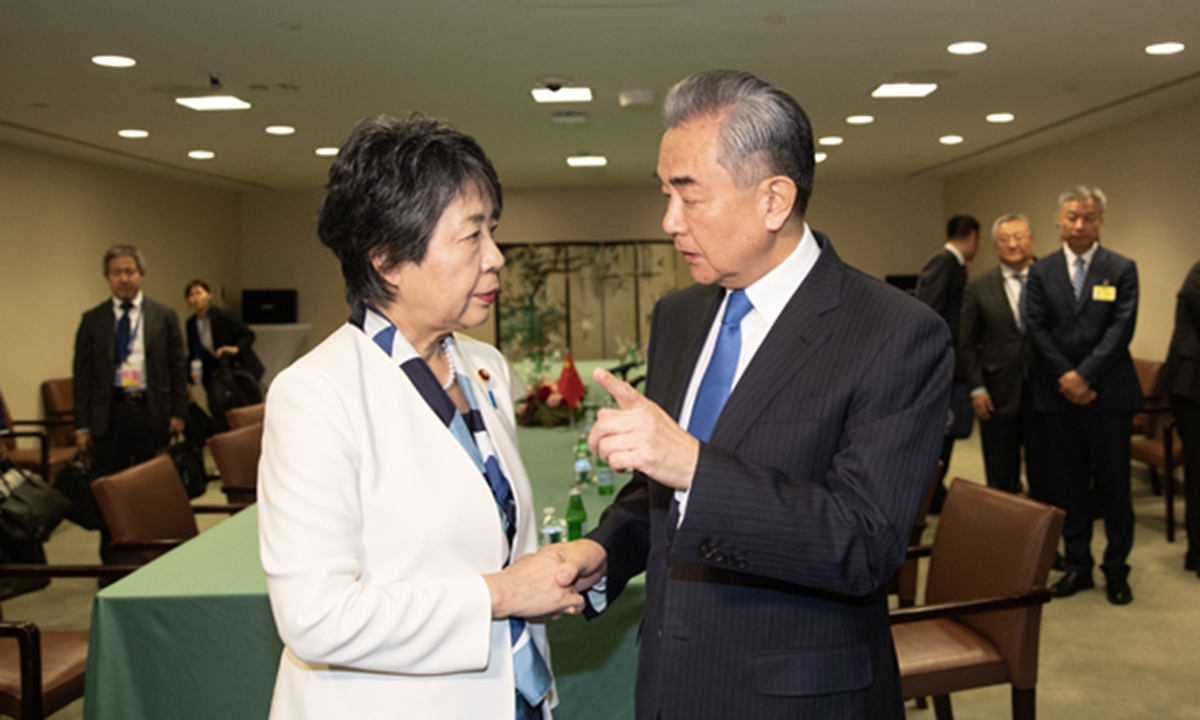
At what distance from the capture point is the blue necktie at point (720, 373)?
Answer: 1.58m

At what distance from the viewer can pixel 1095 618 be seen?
4.62 m

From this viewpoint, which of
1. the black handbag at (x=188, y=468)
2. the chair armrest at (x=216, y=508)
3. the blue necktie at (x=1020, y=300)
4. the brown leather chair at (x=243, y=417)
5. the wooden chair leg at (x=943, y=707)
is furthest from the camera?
the blue necktie at (x=1020, y=300)

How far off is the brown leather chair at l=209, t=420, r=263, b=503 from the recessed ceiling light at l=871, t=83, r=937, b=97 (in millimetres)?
5192

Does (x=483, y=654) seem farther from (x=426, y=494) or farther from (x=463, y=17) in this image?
(x=463, y=17)

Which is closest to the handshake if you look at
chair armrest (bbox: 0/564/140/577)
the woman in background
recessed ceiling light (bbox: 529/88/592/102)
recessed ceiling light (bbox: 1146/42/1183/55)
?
chair armrest (bbox: 0/564/140/577)

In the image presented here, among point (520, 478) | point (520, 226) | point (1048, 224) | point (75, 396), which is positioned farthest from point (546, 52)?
point (520, 226)

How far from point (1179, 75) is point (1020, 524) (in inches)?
220

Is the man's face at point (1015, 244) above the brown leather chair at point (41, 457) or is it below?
above

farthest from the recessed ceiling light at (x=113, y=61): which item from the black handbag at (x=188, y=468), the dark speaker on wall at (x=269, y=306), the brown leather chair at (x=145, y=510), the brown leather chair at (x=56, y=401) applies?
the dark speaker on wall at (x=269, y=306)

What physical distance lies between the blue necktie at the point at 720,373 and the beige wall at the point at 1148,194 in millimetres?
7831

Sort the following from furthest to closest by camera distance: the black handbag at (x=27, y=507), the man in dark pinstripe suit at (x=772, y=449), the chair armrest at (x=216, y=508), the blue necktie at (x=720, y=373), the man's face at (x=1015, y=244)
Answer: the man's face at (x=1015, y=244)
the chair armrest at (x=216, y=508)
the black handbag at (x=27, y=507)
the blue necktie at (x=720, y=373)
the man in dark pinstripe suit at (x=772, y=449)

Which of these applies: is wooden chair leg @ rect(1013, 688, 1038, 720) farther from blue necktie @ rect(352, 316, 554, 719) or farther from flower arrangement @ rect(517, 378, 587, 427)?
flower arrangement @ rect(517, 378, 587, 427)

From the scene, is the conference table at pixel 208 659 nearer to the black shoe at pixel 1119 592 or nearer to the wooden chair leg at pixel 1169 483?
the black shoe at pixel 1119 592

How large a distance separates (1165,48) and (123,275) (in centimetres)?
665
